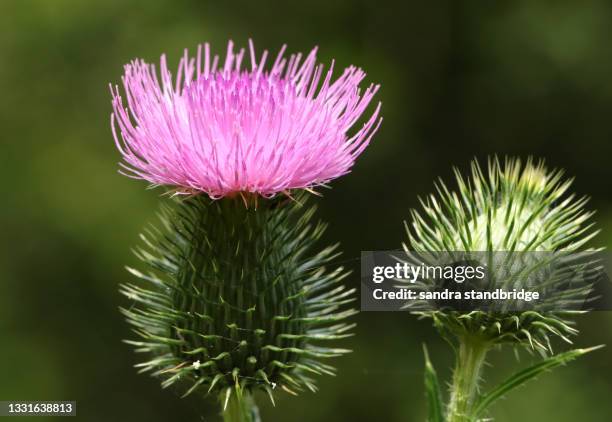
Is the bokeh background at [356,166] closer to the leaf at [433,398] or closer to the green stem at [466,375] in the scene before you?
the green stem at [466,375]

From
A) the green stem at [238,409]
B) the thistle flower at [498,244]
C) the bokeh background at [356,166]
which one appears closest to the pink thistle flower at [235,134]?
the thistle flower at [498,244]

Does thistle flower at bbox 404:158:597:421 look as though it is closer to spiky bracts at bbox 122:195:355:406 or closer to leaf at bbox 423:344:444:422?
leaf at bbox 423:344:444:422

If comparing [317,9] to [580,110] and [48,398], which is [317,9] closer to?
[580,110]

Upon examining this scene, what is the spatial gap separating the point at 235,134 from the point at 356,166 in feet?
20.5

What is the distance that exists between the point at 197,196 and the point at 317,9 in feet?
23.3

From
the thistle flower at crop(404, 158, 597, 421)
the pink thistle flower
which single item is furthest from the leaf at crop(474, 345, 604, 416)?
the pink thistle flower

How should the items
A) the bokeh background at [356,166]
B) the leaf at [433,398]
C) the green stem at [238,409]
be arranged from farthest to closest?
the bokeh background at [356,166] < the green stem at [238,409] < the leaf at [433,398]

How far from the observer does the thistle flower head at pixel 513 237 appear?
102 inches

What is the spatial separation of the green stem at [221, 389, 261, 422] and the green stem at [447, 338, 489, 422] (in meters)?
0.57

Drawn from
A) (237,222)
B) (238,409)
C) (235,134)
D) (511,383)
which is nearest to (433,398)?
(511,383)

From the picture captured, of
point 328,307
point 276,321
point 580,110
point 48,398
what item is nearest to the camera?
point 276,321

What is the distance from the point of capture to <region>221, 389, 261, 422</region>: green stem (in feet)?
8.21

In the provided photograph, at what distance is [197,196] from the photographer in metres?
2.69

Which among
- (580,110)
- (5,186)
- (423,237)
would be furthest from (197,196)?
(580,110)
